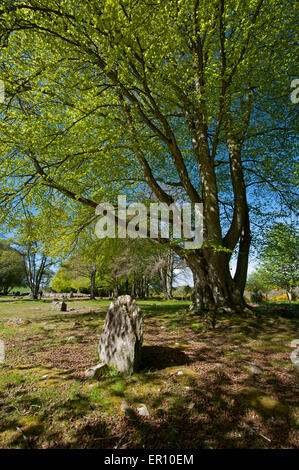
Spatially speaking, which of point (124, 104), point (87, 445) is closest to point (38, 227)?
point (124, 104)

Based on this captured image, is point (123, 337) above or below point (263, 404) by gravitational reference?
above

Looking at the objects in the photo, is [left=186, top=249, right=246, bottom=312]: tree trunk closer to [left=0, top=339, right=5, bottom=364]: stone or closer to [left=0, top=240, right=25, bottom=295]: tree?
[left=0, top=339, right=5, bottom=364]: stone

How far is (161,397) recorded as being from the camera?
10.0 ft

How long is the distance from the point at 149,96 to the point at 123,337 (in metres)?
6.31

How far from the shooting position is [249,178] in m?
11.8

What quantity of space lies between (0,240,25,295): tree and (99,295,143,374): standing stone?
34768mm

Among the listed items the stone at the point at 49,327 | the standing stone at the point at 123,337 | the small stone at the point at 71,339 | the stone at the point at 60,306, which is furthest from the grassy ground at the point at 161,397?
the stone at the point at 60,306

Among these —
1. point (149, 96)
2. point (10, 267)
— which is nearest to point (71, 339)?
point (149, 96)

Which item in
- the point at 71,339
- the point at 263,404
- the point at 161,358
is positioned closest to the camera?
the point at 263,404

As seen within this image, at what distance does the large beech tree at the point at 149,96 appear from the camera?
5.58 metres

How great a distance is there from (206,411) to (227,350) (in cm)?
234

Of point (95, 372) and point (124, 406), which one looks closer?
point (124, 406)

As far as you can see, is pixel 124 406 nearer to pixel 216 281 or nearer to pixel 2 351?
pixel 2 351

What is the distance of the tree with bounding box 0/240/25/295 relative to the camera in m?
33.7
